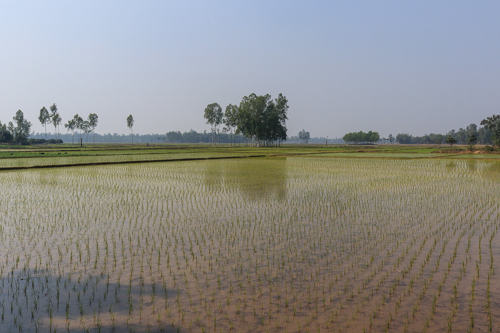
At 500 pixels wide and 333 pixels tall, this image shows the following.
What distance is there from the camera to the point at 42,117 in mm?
99562

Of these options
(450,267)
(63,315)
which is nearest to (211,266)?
(63,315)

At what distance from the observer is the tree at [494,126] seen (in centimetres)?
5031

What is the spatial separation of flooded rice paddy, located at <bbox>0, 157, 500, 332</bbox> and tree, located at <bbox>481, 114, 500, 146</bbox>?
46820 millimetres

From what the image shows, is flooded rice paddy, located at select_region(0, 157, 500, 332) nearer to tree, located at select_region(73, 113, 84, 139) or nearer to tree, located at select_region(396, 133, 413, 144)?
tree, located at select_region(73, 113, 84, 139)

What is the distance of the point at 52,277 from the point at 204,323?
8.00 feet

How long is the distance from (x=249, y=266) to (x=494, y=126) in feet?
194

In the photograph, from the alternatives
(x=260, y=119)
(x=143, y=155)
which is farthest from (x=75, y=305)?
(x=260, y=119)

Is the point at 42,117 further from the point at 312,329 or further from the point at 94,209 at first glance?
the point at 312,329

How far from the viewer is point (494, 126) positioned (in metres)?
53.9

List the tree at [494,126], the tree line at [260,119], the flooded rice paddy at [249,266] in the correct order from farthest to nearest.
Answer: the tree line at [260,119] < the tree at [494,126] < the flooded rice paddy at [249,266]

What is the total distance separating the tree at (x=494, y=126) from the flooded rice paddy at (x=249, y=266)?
4682 centimetres

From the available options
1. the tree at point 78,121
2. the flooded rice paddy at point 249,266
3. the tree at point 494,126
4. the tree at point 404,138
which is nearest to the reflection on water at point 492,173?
the flooded rice paddy at point 249,266

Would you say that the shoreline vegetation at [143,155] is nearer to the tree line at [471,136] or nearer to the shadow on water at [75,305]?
the tree line at [471,136]

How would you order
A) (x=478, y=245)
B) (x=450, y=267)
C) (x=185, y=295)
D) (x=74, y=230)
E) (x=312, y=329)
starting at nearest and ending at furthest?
(x=312, y=329) → (x=185, y=295) → (x=450, y=267) → (x=478, y=245) → (x=74, y=230)
